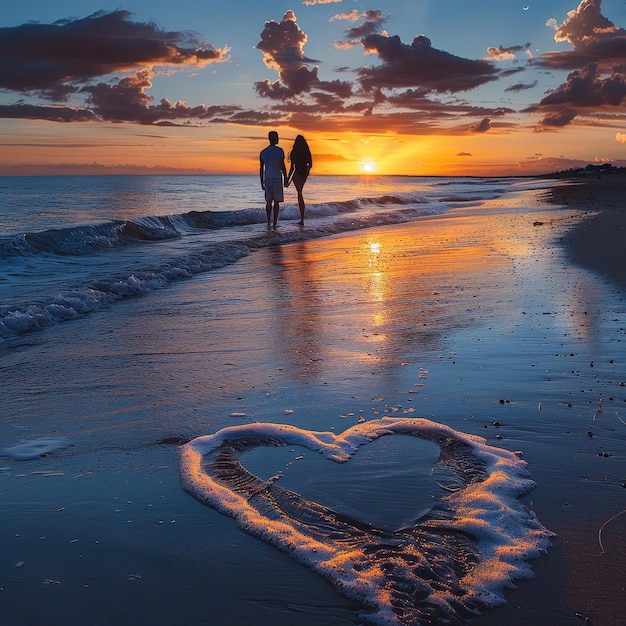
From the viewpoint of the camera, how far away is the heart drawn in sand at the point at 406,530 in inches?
70.6

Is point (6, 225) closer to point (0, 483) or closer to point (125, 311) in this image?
point (125, 311)

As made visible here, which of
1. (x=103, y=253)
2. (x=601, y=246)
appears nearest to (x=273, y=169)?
(x=103, y=253)

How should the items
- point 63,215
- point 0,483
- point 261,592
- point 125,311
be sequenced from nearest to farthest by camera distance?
point 261,592
point 0,483
point 125,311
point 63,215

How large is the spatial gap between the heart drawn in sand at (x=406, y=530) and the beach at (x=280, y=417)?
Result: 2.1 inches

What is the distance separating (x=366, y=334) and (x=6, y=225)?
626 inches

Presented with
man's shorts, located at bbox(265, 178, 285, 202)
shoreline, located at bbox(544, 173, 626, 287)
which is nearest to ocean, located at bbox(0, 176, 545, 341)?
man's shorts, located at bbox(265, 178, 285, 202)

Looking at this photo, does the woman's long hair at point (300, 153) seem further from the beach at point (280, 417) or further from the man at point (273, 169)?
the beach at point (280, 417)

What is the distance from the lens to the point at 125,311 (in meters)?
6.69

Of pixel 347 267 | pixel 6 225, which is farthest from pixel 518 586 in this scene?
pixel 6 225

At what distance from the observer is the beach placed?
71.6 inches

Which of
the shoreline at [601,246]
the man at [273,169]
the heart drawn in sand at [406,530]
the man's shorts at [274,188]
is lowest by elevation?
the heart drawn in sand at [406,530]

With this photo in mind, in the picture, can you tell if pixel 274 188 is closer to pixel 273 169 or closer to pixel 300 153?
pixel 273 169

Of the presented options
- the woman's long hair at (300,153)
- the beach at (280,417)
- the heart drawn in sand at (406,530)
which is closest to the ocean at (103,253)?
the beach at (280,417)

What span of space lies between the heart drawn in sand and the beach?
0.18 feet
